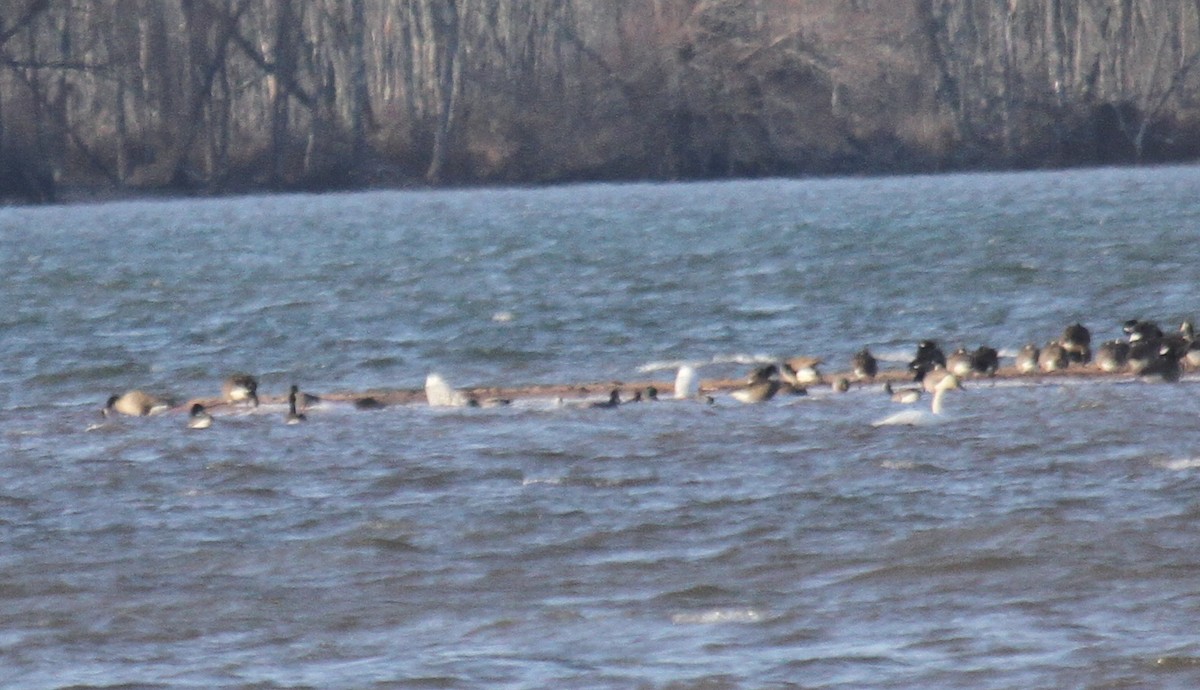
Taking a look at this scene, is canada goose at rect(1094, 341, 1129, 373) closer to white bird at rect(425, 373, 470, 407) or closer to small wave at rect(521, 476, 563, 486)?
white bird at rect(425, 373, 470, 407)

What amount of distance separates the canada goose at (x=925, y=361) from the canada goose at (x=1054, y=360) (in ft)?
2.14

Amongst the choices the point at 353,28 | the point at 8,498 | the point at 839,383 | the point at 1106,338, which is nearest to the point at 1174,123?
the point at 353,28

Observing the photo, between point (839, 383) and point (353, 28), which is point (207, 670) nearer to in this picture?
point (839, 383)

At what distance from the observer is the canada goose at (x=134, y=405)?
14.3m

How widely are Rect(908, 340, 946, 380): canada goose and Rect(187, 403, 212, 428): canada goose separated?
455cm

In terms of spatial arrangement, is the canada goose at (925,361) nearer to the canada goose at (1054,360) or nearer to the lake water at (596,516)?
the lake water at (596,516)

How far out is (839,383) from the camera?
13938 mm

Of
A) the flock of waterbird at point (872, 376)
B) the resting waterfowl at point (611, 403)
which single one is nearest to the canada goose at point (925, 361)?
the flock of waterbird at point (872, 376)

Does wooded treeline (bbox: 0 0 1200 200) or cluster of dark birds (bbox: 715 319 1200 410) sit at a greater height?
wooded treeline (bbox: 0 0 1200 200)

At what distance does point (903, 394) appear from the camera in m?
13.2

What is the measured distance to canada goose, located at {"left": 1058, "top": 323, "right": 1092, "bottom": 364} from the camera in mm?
14367

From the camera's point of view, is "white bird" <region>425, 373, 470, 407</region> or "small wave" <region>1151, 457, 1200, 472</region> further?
"white bird" <region>425, 373, 470, 407</region>

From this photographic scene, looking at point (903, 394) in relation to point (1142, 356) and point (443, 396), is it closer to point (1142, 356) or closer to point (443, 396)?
point (1142, 356)

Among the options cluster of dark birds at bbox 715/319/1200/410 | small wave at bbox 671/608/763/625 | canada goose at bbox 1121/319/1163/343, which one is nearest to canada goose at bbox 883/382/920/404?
cluster of dark birds at bbox 715/319/1200/410
